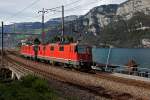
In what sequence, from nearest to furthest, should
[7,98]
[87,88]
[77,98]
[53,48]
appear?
[7,98], [77,98], [87,88], [53,48]

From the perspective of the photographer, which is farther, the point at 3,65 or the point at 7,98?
the point at 3,65

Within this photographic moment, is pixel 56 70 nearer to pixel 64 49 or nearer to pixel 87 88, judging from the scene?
pixel 64 49

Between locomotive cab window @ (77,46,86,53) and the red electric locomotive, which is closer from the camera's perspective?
the red electric locomotive

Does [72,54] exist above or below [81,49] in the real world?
below

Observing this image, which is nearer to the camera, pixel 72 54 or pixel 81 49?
pixel 81 49

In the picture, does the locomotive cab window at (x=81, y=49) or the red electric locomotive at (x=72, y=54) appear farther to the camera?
the locomotive cab window at (x=81, y=49)

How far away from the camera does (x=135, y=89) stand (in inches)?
969

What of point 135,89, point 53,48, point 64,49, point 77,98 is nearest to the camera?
point 77,98

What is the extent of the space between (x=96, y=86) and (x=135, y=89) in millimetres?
4589

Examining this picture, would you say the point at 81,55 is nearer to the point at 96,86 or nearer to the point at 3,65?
the point at 96,86

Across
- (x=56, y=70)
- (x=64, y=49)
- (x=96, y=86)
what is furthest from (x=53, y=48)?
(x=96, y=86)

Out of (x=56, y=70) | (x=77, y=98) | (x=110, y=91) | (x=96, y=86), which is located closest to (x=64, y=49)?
(x=56, y=70)

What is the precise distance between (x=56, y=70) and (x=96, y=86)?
14.7 m

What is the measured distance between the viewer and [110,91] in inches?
998
